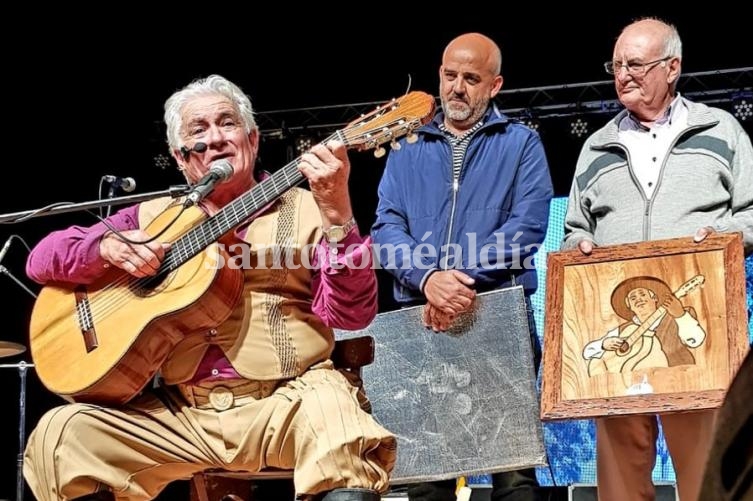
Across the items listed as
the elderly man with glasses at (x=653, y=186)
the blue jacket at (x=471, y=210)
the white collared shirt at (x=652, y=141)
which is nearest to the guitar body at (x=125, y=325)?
the blue jacket at (x=471, y=210)

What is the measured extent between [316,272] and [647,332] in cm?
107

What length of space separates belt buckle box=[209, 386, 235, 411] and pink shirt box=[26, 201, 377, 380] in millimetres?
47

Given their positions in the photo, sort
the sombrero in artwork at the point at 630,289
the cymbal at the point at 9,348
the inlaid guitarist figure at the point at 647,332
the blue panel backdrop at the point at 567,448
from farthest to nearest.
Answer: the blue panel backdrop at the point at 567,448 < the cymbal at the point at 9,348 < the sombrero in artwork at the point at 630,289 < the inlaid guitarist figure at the point at 647,332

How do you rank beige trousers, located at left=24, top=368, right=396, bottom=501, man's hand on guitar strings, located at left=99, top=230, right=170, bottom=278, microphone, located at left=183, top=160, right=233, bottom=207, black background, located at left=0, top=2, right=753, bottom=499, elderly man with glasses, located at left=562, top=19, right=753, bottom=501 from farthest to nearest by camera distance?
black background, located at left=0, top=2, right=753, bottom=499 → elderly man with glasses, located at left=562, top=19, right=753, bottom=501 → man's hand on guitar strings, located at left=99, top=230, right=170, bottom=278 → microphone, located at left=183, top=160, right=233, bottom=207 → beige trousers, located at left=24, top=368, right=396, bottom=501

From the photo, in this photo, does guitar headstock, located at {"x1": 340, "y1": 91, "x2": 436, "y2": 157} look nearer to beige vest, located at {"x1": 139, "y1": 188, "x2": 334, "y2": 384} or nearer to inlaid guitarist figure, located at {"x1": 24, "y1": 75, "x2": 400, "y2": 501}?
inlaid guitarist figure, located at {"x1": 24, "y1": 75, "x2": 400, "y2": 501}

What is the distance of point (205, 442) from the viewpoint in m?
2.80

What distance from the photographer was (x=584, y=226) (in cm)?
361

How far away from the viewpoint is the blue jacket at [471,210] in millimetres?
3688

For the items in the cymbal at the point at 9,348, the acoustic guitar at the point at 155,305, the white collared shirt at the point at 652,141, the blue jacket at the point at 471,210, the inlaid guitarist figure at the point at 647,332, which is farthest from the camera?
the cymbal at the point at 9,348

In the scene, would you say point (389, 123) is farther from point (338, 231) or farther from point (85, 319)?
point (85, 319)

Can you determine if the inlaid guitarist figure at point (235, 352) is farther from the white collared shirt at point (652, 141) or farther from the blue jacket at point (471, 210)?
the white collared shirt at point (652, 141)

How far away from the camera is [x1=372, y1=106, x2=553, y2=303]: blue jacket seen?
12.1 ft

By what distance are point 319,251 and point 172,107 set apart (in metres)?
0.79

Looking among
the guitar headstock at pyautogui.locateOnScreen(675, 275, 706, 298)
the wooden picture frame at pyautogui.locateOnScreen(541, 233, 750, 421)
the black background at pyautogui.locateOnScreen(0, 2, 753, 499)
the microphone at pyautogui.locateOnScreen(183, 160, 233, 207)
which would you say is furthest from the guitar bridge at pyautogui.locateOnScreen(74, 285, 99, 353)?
the black background at pyautogui.locateOnScreen(0, 2, 753, 499)
